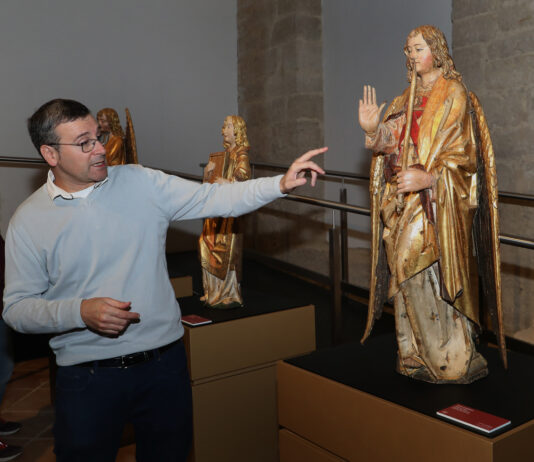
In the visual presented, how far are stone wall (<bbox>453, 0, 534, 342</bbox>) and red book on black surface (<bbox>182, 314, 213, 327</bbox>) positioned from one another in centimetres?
224

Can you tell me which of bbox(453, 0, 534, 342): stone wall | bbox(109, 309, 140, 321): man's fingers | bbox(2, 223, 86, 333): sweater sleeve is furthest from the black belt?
bbox(453, 0, 534, 342): stone wall

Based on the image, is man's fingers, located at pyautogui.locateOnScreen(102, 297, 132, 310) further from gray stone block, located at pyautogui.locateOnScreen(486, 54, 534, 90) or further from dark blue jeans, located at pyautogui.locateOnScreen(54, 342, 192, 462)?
gray stone block, located at pyautogui.locateOnScreen(486, 54, 534, 90)

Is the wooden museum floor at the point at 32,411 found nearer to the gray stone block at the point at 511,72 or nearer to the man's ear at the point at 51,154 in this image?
the man's ear at the point at 51,154

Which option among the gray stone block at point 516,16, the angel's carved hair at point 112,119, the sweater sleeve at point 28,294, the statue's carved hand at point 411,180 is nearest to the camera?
the sweater sleeve at point 28,294

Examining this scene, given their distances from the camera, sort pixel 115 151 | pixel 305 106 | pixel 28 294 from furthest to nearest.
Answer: pixel 305 106 → pixel 115 151 → pixel 28 294

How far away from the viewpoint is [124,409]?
2.11m

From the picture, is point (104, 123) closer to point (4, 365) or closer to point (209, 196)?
point (4, 365)

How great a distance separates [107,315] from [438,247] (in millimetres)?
1410

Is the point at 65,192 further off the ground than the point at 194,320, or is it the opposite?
the point at 65,192

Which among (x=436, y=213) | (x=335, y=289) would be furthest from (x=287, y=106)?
(x=436, y=213)

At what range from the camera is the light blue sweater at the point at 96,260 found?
6.68 feet

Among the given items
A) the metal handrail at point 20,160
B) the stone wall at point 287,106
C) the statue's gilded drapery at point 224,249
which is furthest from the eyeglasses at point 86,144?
the stone wall at point 287,106

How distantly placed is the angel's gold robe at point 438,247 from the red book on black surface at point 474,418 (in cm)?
34

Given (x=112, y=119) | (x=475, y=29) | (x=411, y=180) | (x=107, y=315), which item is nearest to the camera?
(x=107, y=315)
